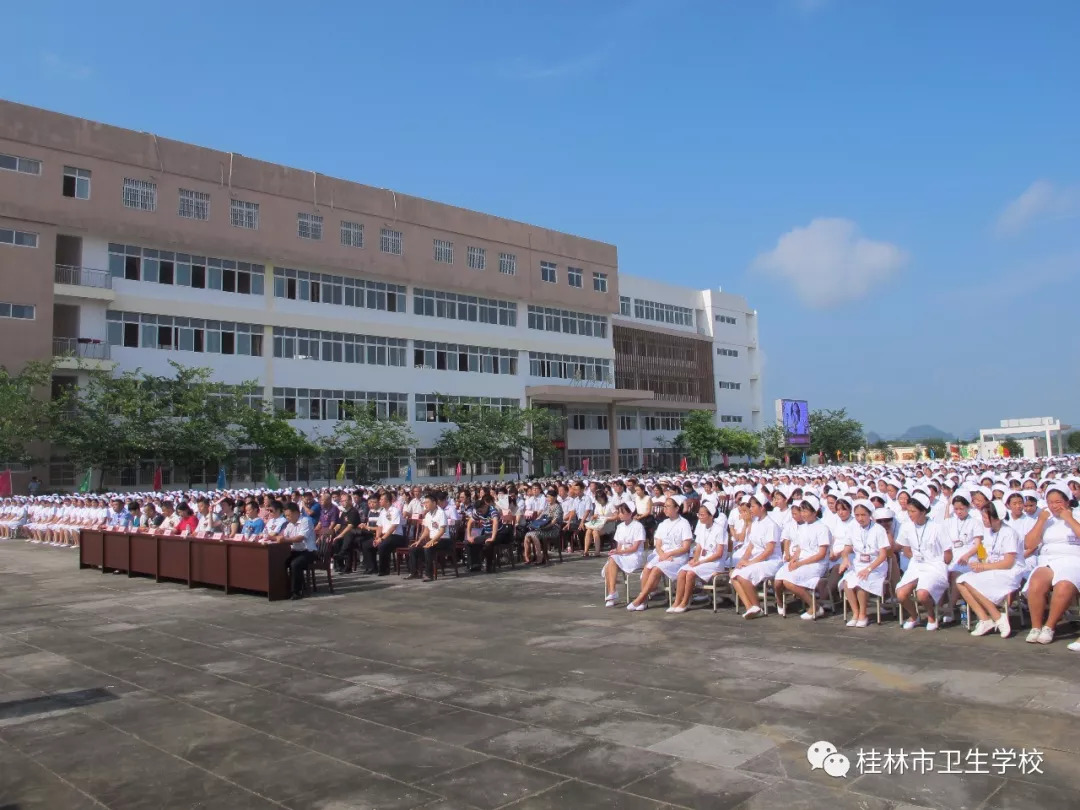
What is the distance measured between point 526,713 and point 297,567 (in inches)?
257

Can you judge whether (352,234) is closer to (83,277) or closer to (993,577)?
(83,277)

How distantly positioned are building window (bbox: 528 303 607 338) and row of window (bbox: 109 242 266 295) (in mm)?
18071

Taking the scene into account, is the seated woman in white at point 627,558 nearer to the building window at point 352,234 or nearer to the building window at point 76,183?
the building window at point 76,183

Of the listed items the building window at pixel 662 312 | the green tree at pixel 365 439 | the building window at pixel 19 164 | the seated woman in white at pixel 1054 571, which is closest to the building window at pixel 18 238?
the building window at pixel 19 164

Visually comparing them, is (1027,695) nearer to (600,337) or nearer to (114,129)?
(114,129)

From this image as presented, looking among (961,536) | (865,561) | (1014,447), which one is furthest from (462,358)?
(1014,447)

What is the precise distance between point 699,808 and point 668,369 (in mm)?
65116

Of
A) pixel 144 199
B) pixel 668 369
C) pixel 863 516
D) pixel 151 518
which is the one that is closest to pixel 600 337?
pixel 668 369

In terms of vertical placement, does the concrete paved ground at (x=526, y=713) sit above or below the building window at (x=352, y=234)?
below

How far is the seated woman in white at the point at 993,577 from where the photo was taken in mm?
7262

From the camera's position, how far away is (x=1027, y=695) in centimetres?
535

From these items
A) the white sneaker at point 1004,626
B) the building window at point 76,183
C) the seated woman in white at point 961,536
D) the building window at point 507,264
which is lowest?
the white sneaker at point 1004,626

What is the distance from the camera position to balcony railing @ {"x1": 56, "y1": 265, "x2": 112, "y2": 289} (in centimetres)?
3262

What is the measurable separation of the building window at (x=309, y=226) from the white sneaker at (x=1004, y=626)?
37.8m
